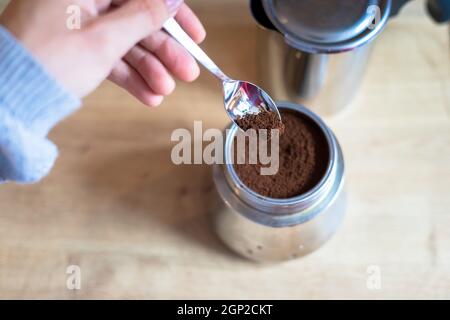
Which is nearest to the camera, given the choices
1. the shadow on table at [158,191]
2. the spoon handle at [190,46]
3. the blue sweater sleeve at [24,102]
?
the blue sweater sleeve at [24,102]

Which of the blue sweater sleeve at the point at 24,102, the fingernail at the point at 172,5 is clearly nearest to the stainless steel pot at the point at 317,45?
the fingernail at the point at 172,5

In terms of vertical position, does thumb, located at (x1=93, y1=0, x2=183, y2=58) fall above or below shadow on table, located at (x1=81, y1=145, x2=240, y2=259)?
above

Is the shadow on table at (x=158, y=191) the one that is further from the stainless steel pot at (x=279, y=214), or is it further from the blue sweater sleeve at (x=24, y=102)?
the blue sweater sleeve at (x=24, y=102)

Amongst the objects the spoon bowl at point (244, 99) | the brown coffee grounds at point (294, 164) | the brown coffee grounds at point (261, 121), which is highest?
the spoon bowl at point (244, 99)

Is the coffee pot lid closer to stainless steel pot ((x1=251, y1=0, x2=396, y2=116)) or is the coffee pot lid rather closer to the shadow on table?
stainless steel pot ((x1=251, y1=0, x2=396, y2=116))

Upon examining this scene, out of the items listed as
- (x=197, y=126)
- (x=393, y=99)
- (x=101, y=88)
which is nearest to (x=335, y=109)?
(x=393, y=99)

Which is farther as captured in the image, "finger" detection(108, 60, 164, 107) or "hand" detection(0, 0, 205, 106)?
"finger" detection(108, 60, 164, 107)

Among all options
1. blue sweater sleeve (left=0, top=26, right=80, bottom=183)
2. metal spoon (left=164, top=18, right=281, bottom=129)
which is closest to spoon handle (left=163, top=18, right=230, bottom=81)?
metal spoon (left=164, top=18, right=281, bottom=129)
